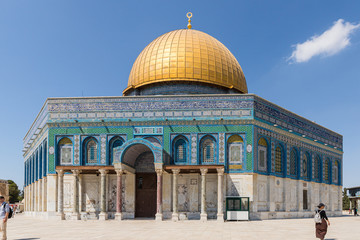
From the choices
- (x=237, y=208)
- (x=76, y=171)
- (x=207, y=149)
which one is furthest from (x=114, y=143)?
(x=237, y=208)

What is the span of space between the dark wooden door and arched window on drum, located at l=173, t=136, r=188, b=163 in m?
2.37

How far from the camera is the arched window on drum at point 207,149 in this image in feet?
93.9

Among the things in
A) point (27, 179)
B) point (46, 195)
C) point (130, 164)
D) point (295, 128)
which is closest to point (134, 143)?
point (130, 164)

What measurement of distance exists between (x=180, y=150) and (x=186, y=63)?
7.78 meters

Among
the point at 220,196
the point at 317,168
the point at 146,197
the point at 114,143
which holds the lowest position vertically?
the point at 146,197

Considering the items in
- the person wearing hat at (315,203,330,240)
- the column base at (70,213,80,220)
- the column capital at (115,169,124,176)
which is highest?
the column capital at (115,169,124,176)

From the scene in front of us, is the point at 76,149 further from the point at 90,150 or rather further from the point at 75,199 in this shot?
the point at 75,199

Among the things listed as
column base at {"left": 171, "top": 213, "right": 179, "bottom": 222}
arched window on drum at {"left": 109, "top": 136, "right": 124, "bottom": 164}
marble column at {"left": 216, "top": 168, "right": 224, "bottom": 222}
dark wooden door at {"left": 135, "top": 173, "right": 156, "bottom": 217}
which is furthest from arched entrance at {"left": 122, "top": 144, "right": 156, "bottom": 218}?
marble column at {"left": 216, "top": 168, "right": 224, "bottom": 222}

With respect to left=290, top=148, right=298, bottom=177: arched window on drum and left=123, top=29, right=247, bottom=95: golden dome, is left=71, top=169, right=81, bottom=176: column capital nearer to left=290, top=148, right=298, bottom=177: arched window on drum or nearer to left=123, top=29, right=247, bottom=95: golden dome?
left=123, top=29, right=247, bottom=95: golden dome

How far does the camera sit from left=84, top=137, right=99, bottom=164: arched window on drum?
2906 centimetres

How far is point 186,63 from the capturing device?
3312 cm

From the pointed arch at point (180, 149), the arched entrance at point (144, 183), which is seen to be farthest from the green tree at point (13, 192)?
the pointed arch at point (180, 149)

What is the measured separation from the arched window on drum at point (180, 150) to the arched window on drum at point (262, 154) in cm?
511

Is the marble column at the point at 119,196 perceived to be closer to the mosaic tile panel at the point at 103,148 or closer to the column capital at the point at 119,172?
the column capital at the point at 119,172
